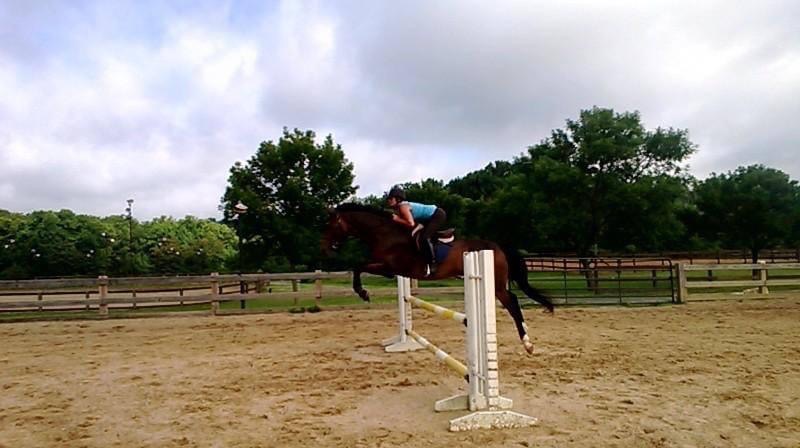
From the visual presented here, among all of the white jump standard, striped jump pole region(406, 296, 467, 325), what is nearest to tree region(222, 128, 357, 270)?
striped jump pole region(406, 296, 467, 325)

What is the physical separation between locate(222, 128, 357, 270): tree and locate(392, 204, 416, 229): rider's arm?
21.1m

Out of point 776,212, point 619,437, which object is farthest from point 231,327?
point 776,212

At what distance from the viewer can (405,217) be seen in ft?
18.8

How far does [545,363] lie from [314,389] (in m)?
2.74

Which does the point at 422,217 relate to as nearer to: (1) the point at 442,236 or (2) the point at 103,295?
(1) the point at 442,236

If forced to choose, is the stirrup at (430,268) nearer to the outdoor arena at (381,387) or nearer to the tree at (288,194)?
the outdoor arena at (381,387)

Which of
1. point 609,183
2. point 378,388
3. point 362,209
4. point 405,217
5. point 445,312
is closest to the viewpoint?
point 445,312

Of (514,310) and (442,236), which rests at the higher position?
(442,236)

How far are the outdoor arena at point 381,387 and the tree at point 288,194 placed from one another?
16936 mm

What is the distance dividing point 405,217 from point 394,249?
15.0 inches

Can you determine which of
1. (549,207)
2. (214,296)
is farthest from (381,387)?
(549,207)

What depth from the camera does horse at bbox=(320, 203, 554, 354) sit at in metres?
5.87

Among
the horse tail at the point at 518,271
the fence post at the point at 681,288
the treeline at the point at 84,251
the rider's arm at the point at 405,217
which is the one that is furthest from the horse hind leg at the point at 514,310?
the treeline at the point at 84,251

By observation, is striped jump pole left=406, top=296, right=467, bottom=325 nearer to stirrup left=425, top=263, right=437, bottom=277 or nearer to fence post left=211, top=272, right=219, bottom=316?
stirrup left=425, top=263, right=437, bottom=277
